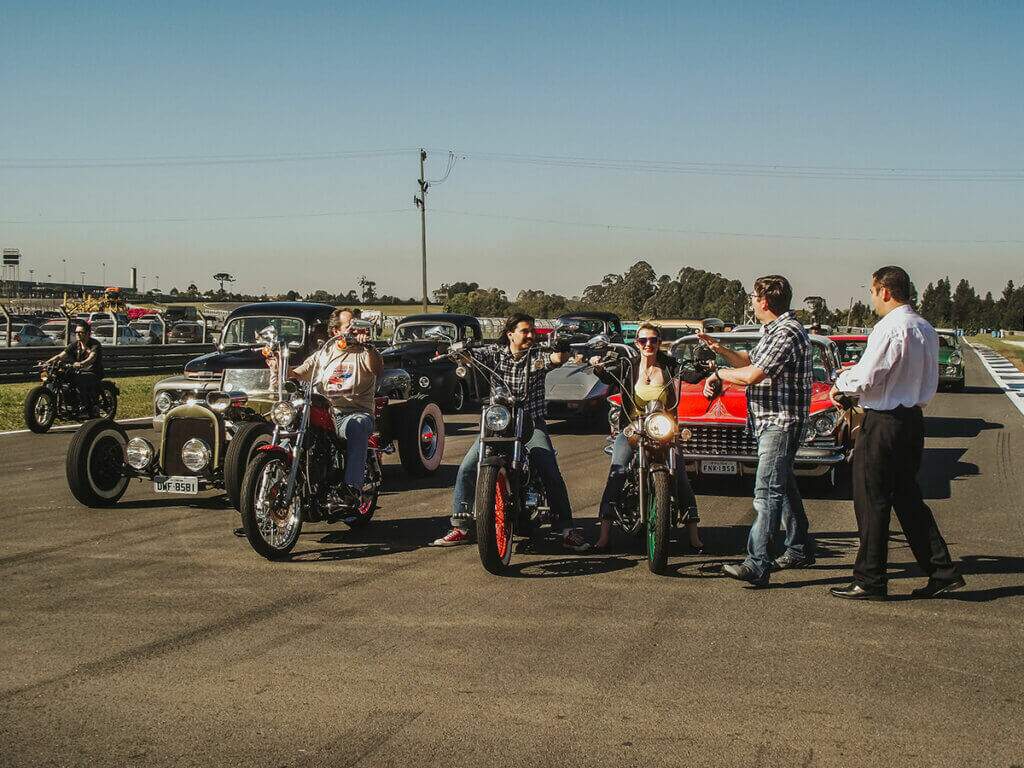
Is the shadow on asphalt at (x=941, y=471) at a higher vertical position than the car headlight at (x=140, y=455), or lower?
lower

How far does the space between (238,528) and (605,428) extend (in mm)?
9641

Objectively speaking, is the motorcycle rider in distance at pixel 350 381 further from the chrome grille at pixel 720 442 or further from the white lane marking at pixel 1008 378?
the white lane marking at pixel 1008 378

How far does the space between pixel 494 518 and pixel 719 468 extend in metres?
4.11

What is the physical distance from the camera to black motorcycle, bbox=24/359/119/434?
54.4 ft

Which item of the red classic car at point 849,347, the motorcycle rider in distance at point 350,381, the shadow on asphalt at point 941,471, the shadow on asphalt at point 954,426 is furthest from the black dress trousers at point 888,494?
the red classic car at point 849,347

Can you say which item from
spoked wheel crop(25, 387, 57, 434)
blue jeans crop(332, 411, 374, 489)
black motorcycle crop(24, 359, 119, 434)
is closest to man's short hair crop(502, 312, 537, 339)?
blue jeans crop(332, 411, 374, 489)

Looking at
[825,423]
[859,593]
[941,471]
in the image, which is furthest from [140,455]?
[941,471]

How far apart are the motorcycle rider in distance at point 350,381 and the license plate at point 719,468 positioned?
A: 3540mm

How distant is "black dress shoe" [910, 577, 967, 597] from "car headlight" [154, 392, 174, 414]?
37.0ft

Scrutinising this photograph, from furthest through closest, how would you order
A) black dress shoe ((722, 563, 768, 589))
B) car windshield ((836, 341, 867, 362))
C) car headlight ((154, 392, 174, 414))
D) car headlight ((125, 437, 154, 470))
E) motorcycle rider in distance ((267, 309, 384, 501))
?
car windshield ((836, 341, 867, 362)) < car headlight ((154, 392, 174, 414)) < car headlight ((125, 437, 154, 470)) < motorcycle rider in distance ((267, 309, 384, 501)) < black dress shoe ((722, 563, 768, 589))

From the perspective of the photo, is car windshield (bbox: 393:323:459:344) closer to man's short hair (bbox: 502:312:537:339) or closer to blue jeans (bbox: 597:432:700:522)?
man's short hair (bbox: 502:312:537:339)

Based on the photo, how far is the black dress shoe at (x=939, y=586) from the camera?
664cm

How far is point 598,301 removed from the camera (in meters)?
Answer: 110

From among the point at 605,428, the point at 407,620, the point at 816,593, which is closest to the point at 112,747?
the point at 407,620
